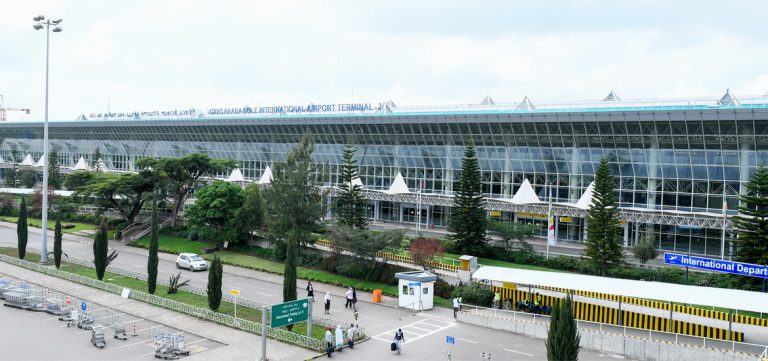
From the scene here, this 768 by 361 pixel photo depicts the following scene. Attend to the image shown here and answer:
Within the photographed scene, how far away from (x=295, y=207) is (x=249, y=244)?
1138 cm

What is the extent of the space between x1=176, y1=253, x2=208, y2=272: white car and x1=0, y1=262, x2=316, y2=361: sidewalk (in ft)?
28.1

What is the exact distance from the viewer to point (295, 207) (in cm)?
4528

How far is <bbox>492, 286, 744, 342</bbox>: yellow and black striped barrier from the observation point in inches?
1115

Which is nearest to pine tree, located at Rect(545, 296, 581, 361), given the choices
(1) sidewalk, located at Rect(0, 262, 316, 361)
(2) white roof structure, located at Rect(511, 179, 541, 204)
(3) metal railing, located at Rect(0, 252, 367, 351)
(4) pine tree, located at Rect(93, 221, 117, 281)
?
(3) metal railing, located at Rect(0, 252, 367, 351)

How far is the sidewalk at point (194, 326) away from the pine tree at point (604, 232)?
23.3 m

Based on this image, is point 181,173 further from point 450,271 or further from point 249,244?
point 450,271

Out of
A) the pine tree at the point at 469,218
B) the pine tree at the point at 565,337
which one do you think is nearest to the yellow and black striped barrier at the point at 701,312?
the pine tree at the point at 565,337

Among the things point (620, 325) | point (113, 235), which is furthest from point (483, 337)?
point (113, 235)

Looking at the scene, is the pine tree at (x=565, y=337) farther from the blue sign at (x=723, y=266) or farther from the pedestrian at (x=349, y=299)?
the blue sign at (x=723, y=266)

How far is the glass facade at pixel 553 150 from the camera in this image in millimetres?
51094

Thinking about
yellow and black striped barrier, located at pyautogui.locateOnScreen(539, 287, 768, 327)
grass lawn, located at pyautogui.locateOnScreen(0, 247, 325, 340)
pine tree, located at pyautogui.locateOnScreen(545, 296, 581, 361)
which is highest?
pine tree, located at pyautogui.locateOnScreen(545, 296, 581, 361)

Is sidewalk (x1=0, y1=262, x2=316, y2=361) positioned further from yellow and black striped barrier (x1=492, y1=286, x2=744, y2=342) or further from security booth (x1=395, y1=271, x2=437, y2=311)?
yellow and black striped barrier (x1=492, y1=286, x2=744, y2=342)

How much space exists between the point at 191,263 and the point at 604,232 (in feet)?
100

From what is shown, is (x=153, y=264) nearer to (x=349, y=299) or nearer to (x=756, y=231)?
(x=349, y=299)
